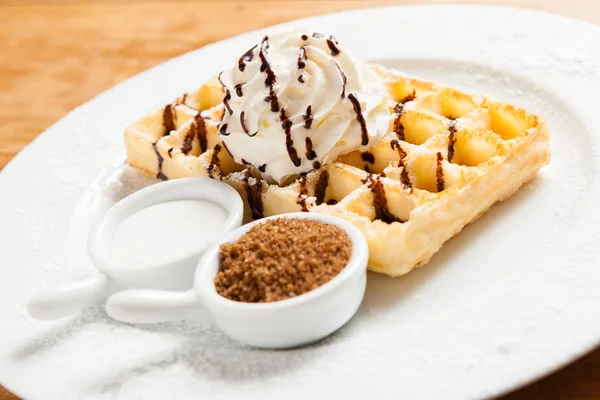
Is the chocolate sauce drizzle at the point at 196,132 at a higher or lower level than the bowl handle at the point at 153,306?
higher

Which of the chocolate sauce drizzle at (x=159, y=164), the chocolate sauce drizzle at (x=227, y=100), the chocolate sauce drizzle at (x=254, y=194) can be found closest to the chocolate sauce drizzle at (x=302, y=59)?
the chocolate sauce drizzle at (x=227, y=100)

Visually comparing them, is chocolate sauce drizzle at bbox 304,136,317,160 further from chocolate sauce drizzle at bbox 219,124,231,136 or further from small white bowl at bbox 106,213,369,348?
small white bowl at bbox 106,213,369,348

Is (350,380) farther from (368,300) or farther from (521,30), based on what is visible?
(521,30)

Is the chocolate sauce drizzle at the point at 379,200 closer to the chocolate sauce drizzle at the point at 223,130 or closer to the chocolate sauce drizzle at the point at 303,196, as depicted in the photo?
the chocolate sauce drizzle at the point at 303,196

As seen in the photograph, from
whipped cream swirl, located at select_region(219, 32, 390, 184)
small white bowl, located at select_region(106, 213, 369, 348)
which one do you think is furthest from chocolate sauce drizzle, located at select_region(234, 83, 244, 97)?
small white bowl, located at select_region(106, 213, 369, 348)

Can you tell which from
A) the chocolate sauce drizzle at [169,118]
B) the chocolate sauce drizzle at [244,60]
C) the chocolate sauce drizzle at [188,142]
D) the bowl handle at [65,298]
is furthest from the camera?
the chocolate sauce drizzle at [169,118]

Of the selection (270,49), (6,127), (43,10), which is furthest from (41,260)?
(43,10)
